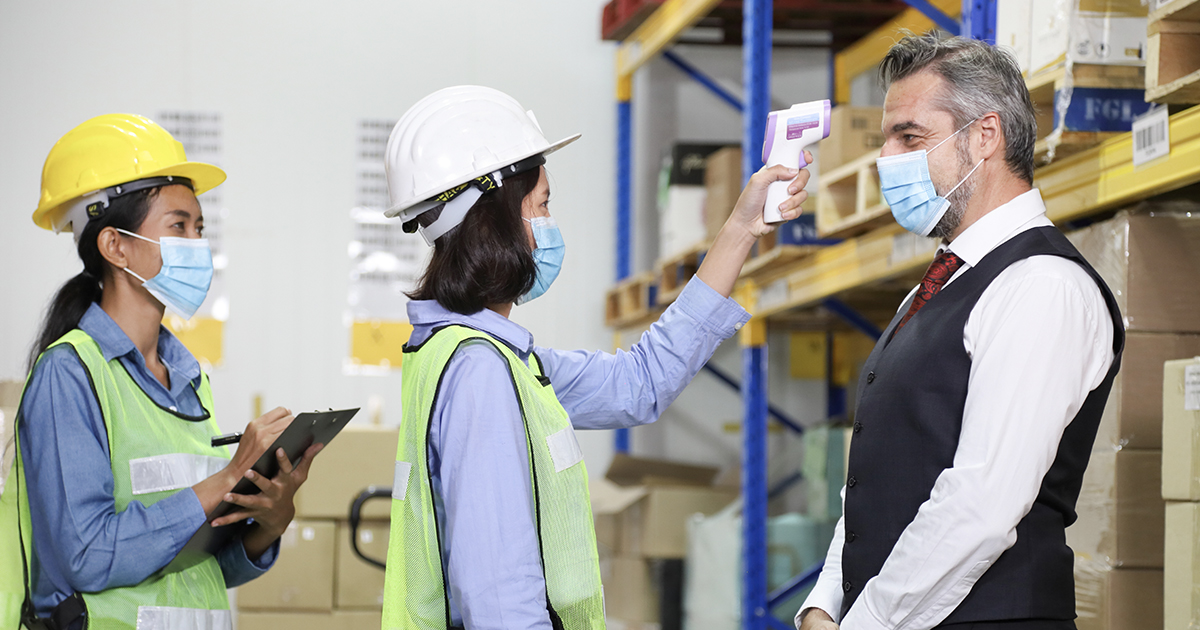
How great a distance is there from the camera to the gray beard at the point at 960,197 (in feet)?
7.22

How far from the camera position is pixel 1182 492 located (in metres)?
2.24

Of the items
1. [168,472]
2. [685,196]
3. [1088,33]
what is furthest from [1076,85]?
[685,196]

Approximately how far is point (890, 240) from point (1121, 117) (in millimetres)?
1149

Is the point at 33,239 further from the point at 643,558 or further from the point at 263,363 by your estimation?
the point at 643,558

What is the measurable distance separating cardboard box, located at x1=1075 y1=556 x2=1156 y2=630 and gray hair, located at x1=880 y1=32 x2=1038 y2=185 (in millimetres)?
986

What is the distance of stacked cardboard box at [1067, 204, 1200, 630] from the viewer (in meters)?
2.58

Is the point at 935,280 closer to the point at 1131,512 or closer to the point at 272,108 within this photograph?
the point at 1131,512

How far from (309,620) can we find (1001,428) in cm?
438

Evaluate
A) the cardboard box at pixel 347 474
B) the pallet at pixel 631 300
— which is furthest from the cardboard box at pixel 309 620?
the pallet at pixel 631 300

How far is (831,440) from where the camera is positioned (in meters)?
5.45

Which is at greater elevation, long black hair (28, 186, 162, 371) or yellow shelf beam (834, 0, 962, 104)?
yellow shelf beam (834, 0, 962, 104)

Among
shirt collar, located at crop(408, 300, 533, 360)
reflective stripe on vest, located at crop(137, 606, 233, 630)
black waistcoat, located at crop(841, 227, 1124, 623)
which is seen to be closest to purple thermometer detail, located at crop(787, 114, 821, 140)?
black waistcoat, located at crop(841, 227, 1124, 623)

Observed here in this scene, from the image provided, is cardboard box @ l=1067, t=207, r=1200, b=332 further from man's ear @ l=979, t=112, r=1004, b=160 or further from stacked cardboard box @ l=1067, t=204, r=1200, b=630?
man's ear @ l=979, t=112, r=1004, b=160

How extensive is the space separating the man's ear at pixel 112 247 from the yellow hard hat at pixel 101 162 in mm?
85
